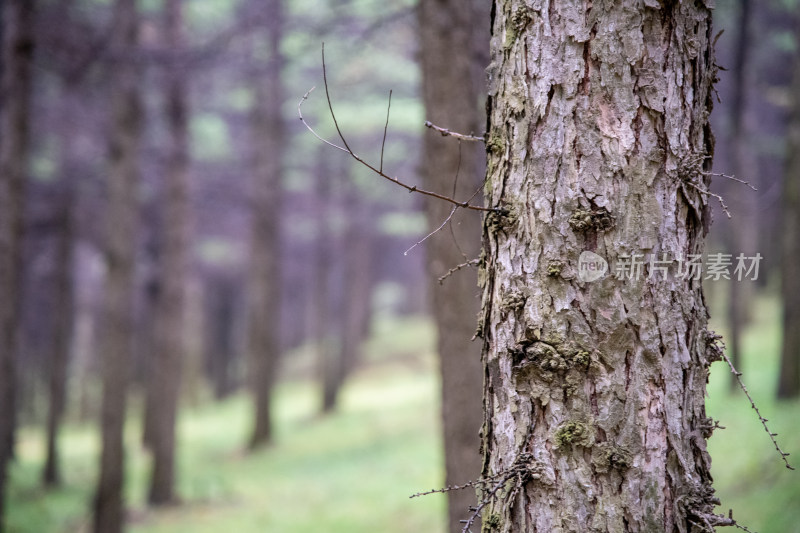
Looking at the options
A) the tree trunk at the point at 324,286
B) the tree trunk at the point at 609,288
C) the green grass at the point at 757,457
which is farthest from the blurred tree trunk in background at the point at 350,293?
the tree trunk at the point at 609,288

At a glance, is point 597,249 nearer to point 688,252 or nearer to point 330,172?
point 688,252

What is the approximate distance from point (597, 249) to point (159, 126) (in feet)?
64.4

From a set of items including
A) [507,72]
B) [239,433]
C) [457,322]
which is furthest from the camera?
[239,433]

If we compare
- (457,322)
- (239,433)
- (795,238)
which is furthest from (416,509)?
(239,433)

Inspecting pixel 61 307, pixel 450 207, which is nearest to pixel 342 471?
pixel 61 307

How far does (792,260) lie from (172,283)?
32.9 feet

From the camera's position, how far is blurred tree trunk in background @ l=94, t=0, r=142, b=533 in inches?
323

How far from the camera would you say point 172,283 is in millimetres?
11969

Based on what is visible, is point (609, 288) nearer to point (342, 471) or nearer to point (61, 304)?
point (342, 471)

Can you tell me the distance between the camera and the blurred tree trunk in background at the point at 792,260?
964 centimetres

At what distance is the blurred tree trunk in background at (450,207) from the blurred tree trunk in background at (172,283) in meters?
6.78

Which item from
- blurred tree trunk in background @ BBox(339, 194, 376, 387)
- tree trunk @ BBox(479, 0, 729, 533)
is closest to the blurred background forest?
blurred tree trunk in background @ BBox(339, 194, 376, 387)

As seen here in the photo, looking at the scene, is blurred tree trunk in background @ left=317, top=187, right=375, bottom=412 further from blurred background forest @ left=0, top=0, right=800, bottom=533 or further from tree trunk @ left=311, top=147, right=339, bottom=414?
blurred background forest @ left=0, top=0, right=800, bottom=533

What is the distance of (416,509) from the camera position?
9508 millimetres
